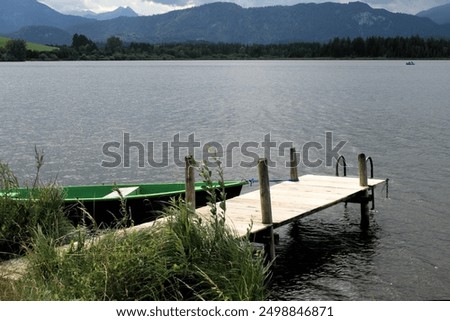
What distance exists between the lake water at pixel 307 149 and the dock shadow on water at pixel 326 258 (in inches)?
1.4

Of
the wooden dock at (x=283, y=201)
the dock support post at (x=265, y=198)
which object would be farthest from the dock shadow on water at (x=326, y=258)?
the dock support post at (x=265, y=198)

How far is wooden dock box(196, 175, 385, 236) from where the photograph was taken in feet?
47.0

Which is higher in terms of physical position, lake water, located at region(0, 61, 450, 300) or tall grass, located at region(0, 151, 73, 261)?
tall grass, located at region(0, 151, 73, 261)

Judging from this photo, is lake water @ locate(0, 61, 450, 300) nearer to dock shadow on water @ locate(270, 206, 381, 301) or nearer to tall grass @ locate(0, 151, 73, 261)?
dock shadow on water @ locate(270, 206, 381, 301)

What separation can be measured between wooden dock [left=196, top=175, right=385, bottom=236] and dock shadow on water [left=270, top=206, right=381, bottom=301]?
1329mm

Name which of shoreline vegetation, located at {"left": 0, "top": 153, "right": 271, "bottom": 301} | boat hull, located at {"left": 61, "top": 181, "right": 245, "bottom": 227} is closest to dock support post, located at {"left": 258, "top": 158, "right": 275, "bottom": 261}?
boat hull, located at {"left": 61, "top": 181, "right": 245, "bottom": 227}

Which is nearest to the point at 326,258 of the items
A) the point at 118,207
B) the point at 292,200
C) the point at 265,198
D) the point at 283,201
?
the point at 292,200

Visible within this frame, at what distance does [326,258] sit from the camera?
16.3 meters

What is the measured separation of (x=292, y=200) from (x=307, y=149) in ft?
65.0

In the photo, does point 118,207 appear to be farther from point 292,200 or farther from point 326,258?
point 326,258
